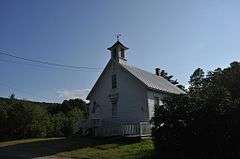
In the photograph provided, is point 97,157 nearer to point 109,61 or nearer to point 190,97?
point 190,97

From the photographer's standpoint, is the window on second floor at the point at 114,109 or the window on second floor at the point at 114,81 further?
the window on second floor at the point at 114,81

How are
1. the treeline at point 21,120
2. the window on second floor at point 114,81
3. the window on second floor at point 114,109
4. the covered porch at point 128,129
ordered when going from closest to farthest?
the covered porch at point 128,129 < the window on second floor at point 114,109 < the window on second floor at point 114,81 < the treeline at point 21,120

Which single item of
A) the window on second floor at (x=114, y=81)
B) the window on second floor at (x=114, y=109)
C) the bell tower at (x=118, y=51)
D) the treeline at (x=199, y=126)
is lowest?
the treeline at (x=199, y=126)

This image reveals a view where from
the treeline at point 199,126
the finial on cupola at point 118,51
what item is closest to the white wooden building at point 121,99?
the finial on cupola at point 118,51

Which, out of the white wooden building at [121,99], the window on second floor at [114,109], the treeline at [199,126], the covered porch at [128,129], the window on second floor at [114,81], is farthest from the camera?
the window on second floor at [114,81]

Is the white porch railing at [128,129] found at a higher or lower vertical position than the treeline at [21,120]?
lower

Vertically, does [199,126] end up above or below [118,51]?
below

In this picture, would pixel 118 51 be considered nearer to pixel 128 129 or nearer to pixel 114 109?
pixel 114 109

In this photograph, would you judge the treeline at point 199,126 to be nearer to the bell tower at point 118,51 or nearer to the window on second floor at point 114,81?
the window on second floor at point 114,81

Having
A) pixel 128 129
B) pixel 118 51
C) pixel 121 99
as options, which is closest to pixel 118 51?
pixel 118 51

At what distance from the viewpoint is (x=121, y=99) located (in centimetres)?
3284

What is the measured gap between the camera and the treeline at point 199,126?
52.9 feet

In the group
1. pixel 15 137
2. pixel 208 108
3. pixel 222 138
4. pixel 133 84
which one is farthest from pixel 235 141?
pixel 15 137

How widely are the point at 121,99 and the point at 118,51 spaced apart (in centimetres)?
468
